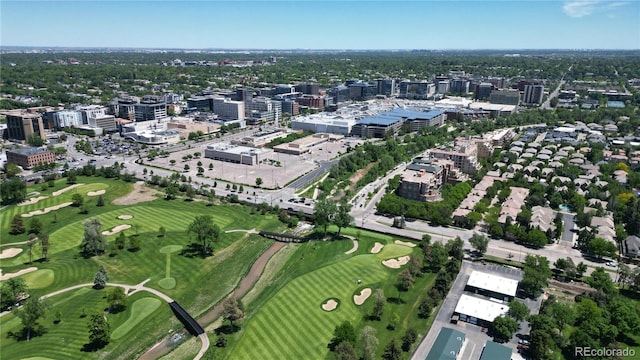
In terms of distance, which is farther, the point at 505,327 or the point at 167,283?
the point at 167,283

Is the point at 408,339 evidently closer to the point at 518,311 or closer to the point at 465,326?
the point at 465,326

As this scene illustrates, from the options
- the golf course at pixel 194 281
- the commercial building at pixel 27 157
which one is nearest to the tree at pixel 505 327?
the golf course at pixel 194 281

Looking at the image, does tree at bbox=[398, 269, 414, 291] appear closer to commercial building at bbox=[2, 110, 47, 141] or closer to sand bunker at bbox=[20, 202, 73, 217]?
sand bunker at bbox=[20, 202, 73, 217]

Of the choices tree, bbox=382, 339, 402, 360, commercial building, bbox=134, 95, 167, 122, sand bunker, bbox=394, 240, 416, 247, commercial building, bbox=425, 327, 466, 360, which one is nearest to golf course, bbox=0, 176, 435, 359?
sand bunker, bbox=394, 240, 416, 247

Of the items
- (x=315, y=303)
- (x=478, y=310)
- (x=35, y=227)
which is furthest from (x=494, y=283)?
(x=35, y=227)

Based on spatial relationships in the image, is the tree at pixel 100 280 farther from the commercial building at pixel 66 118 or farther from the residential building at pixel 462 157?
the commercial building at pixel 66 118

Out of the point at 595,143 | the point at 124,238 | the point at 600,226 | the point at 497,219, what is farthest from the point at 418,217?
the point at 595,143

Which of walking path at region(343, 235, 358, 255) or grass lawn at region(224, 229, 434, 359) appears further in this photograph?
walking path at region(343, 235, 358, 255)
